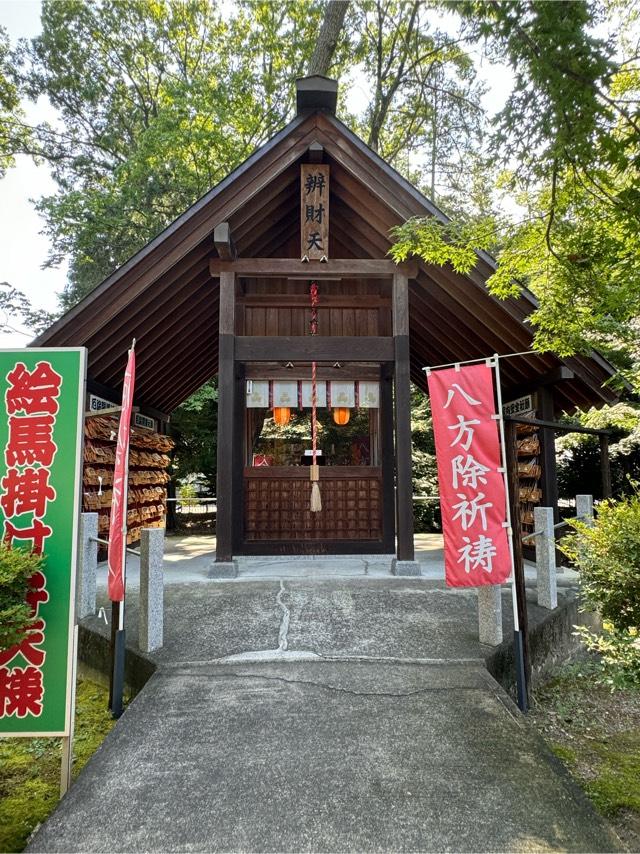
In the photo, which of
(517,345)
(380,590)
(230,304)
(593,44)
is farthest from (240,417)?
(593,44)

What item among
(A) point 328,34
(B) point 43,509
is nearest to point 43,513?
(B) point 43,509

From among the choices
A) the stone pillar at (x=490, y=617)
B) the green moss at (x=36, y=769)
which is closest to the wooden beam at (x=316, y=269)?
the stone pillar at (x=490, y=617)

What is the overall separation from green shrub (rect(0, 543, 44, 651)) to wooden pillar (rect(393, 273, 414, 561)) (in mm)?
4935

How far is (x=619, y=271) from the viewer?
446cm

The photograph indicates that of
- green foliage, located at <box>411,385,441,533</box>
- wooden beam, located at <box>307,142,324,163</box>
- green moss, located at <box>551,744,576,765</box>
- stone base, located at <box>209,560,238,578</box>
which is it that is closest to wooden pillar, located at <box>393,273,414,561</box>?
wooden beam, located at <box>307,142,324,163</box>

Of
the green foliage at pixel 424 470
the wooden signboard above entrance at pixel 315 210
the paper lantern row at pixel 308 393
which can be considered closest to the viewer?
the wooden signboard above entrance at pixel 315 210

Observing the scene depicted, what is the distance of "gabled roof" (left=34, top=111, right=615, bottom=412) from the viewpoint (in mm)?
7117

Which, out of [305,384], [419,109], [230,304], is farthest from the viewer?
[419,109]

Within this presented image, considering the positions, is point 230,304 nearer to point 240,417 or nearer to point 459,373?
point 240,417

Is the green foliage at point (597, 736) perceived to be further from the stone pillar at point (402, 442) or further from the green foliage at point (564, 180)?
the green foliage at point (564, 180)

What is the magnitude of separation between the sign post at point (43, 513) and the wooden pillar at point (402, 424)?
468cm

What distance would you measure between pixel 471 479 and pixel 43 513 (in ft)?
11.1

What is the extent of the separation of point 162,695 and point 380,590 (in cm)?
322

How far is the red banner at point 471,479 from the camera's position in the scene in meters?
4.14
